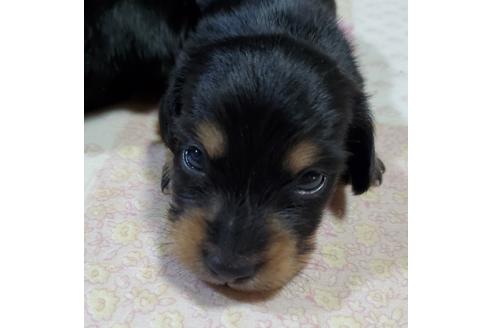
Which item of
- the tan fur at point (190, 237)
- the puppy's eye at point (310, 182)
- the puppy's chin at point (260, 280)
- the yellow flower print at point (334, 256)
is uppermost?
the puppy's eye at point (310, 182)

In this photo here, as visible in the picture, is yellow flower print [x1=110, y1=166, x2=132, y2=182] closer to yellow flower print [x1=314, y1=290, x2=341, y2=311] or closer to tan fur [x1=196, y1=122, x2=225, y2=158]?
tan fur [x1=196, y1=122, x2=225, y2=158]

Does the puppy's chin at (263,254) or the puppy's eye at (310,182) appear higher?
the puppy's eye at (310,182)

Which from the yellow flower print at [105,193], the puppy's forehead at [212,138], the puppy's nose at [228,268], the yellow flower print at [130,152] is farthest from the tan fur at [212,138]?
the yellow flower print at [130,152]

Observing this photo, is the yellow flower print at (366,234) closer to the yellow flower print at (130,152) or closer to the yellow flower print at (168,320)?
the yellow flower print at (168,320)

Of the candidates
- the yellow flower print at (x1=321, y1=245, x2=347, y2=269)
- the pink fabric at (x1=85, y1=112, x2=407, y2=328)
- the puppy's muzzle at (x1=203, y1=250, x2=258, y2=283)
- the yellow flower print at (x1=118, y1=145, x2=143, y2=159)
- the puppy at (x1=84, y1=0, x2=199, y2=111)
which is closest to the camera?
the puppy's muzzle at (x1=203, y1=250, x2=258, y2=283)

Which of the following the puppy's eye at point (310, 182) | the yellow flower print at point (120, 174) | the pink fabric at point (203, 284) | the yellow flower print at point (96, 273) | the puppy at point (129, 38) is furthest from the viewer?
the puppy at point (129, 38)

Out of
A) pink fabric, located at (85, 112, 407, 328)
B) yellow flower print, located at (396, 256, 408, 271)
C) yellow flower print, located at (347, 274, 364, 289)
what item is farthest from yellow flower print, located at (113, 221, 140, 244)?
yellow flower print, located at (396, 256, 408, 271)

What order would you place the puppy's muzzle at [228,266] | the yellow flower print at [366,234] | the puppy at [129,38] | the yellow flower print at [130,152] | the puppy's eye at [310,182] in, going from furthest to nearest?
the puppy at [129,38]
the yellow flower print at [130,152]
the yellow flower print at [366,234]
the puppy's eye at [310,182]
the puppy's muzzle at [228,266]

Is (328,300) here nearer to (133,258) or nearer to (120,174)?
(133,258)
